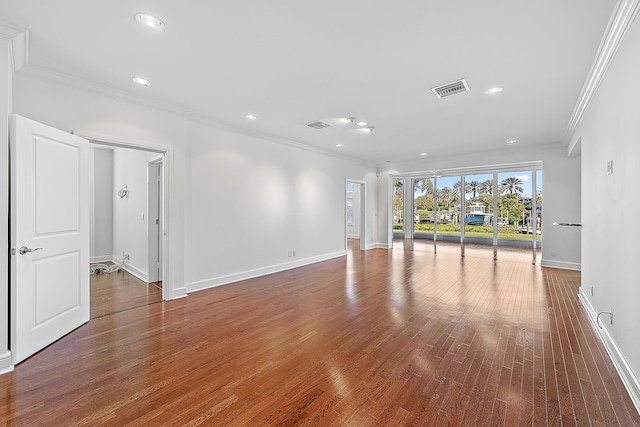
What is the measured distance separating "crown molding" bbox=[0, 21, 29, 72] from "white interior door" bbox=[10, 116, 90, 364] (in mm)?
622

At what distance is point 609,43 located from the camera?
7.79 feet

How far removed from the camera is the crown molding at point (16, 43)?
7.55 feet

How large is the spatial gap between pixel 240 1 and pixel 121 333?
340 centimetres

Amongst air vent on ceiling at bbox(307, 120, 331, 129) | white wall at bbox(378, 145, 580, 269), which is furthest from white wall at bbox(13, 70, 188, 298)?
white wall at bbox(378, 145, 580, 269)

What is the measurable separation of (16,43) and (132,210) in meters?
3.83

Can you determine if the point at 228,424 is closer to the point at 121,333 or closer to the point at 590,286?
the point at 121,333

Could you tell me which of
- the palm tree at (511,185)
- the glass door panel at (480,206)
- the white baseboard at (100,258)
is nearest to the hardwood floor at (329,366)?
the white baseboard at (100,258)

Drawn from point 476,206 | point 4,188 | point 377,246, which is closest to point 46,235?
point 4,188

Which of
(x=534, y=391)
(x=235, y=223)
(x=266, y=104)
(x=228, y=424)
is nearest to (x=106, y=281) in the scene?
(x=235, y=223)

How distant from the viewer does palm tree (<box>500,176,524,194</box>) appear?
8686 mm

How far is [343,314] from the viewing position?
352 centimetres

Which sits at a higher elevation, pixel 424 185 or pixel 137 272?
pixel 424 185

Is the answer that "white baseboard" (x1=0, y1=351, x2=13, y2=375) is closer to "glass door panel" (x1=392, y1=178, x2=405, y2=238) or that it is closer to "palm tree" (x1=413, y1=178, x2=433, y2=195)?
"palm tree" (x1=413, y1=178, x2=433, y2=195)

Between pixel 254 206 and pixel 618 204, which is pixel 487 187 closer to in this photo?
pixel 618 204
